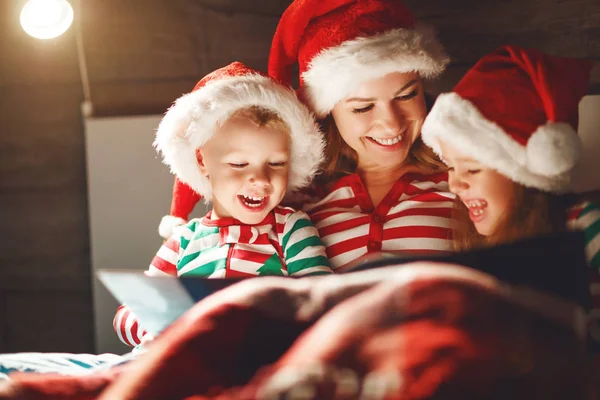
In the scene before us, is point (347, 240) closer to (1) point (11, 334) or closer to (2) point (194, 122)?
(2) point (194, 122)

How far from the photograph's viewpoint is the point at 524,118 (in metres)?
0.84

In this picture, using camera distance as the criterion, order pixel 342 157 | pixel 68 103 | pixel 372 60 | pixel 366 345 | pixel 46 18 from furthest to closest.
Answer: pixel 68 103
pixel 46 18
pixel 342 157
pixel 372 60
pixel 366 345

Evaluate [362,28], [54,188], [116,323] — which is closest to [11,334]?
[54,188]

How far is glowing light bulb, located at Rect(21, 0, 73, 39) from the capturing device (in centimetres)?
129

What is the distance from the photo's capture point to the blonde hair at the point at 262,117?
3.40 ft

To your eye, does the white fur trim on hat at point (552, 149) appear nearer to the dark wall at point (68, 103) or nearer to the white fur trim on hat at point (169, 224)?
the dark wall at point (68, 103)

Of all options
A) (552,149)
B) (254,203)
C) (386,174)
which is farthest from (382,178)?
(552,149)

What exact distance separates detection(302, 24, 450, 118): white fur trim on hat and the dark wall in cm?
22

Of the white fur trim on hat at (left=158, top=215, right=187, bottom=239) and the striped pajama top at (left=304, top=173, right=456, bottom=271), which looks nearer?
the striped pajama top at (left=304, top=173, right=456, bottom=271)

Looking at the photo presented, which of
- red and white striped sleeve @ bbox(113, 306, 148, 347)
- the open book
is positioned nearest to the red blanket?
the open book

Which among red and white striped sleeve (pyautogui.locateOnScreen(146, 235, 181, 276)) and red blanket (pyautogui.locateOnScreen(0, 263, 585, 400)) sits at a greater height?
red and white striped sleeve (pyautogui.locateOnScreen(146, 235, 181, 276))

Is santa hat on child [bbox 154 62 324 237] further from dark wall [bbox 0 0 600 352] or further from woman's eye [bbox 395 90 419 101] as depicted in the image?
dark wall [bbox 0 0 600 352]

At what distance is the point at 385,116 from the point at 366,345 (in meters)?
0.48

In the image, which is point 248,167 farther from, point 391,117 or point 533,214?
point 533,214
